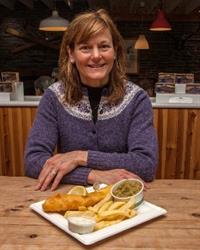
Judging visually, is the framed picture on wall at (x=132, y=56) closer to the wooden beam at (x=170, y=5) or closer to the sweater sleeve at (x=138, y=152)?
the wooden beam at (x=170, y=5)

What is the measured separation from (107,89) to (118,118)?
0.52 ft

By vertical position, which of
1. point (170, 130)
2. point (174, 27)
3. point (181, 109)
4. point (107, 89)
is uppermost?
point (174, 27)

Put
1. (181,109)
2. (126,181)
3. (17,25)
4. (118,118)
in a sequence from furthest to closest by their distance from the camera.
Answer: (17,25) → (181,109) → (118,118) → (126,181)

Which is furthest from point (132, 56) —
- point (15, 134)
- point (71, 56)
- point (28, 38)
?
point (71, 56)

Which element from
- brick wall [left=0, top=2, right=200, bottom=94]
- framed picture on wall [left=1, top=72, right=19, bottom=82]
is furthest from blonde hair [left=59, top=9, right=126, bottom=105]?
brick wall [left=0, top=2, right=200, bottom=94]

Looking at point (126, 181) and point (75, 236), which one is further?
point (126, 181)

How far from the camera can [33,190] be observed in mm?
1197

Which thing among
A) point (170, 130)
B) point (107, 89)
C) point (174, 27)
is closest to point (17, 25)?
point (174, 27)

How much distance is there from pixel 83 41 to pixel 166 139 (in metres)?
1.82

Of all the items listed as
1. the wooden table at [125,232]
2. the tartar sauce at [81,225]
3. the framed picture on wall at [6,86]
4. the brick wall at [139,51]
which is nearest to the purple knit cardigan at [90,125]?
the wooden table at [125,232]

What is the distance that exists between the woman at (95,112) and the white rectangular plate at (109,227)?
1.03 ft

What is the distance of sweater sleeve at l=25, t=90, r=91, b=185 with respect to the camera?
4.14 ft

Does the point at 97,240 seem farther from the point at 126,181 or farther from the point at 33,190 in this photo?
the point at 33,190

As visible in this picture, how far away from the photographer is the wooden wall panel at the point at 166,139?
3.01 meters
